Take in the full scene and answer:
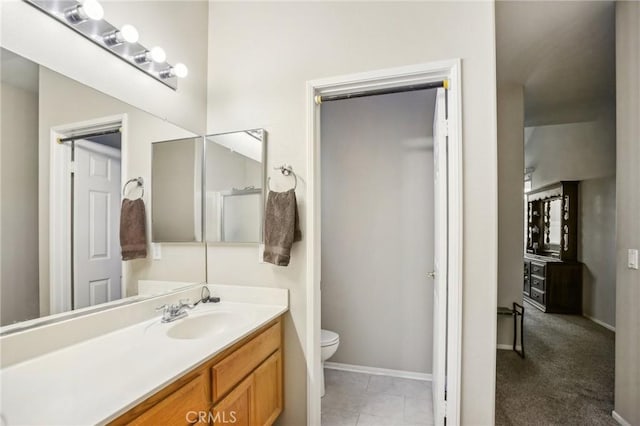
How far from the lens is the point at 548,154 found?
205 inches

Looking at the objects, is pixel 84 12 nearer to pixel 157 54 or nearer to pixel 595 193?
pixel 157 54

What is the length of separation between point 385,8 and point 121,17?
4.36ft

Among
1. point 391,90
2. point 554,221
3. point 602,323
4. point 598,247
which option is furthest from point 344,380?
point 554,221

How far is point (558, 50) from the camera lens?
2557 millimetres

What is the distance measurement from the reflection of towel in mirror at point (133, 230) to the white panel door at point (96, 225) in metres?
0.03

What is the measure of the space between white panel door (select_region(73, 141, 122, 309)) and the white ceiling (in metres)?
2.61

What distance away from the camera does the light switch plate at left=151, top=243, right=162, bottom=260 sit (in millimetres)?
1583

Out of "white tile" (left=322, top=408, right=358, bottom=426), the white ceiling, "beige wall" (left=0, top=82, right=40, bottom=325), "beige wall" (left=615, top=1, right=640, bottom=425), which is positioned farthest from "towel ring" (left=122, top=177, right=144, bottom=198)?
"beige wall" (left=615, top=1, right=640, bottom=425)

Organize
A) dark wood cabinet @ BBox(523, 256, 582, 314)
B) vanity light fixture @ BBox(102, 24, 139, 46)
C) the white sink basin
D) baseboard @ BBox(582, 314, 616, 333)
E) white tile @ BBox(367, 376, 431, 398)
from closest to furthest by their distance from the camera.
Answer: vanity light fixture @ BBox(102, 24, 139, 46) → the white sink basin → white tile @ BBox(367, 376, 431, 398) → baseboard @ BBox(582, 314, 616, 333) → dark wood cabinet @ BBox(523, 256, 582, 314)

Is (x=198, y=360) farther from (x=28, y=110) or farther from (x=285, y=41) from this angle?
(x=285, y=41)

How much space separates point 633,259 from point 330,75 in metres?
2.13

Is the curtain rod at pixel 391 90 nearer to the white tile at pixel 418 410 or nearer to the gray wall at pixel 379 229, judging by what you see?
the gray wall at pixel 379 229

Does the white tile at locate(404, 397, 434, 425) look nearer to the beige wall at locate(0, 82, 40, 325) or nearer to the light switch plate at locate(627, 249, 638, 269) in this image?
the light switch plate at locate(627, 249, 638, 269)

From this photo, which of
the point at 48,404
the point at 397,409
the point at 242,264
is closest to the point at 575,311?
the point at 397,409
